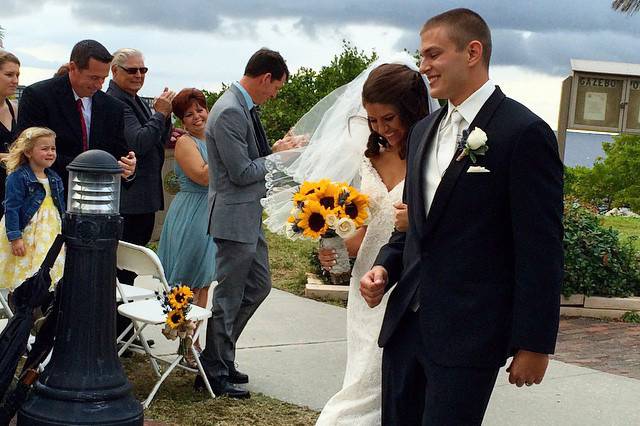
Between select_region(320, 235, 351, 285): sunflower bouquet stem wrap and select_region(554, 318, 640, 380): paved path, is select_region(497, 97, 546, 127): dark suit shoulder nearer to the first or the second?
select_region(320, 235, 351, 285): sunflower bouquet stem wrap

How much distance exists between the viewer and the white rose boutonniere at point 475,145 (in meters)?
3.03

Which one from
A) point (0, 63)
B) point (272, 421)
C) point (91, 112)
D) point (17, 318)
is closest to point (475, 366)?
point (17, 318)

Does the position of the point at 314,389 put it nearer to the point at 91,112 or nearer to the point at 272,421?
the point at 272,421

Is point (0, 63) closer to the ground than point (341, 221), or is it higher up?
higher up

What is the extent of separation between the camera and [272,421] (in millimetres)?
5441

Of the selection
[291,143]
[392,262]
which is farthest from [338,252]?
[291,143]

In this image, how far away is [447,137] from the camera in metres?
3.39

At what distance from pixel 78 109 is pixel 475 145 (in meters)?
3.97

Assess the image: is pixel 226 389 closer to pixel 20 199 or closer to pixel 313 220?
pixel 20 199

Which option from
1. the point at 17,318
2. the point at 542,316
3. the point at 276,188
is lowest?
the point at 17,318

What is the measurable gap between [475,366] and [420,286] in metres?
0.36

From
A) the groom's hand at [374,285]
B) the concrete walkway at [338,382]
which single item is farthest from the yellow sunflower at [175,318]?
the groom's hand at [374,285]

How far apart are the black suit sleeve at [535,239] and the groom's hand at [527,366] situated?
42 millimetres

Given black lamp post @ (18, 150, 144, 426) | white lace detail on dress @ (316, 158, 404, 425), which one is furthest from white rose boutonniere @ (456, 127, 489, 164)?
black lamp post @ (18, 150, 144, 426)
